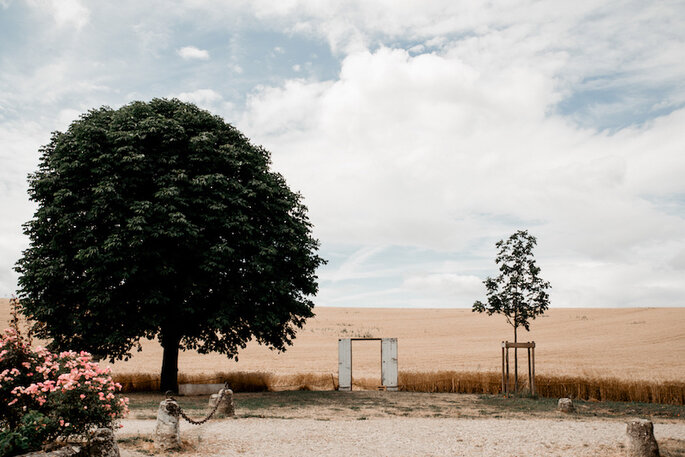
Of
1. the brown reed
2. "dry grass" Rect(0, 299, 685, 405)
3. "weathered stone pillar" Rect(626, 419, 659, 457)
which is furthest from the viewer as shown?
"dry grass" Rect(0, 299, 685, 405)

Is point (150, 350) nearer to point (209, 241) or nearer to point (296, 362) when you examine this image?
point (296, 362)

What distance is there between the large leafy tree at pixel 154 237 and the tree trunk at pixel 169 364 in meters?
0.05

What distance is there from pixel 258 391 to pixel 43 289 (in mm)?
12029

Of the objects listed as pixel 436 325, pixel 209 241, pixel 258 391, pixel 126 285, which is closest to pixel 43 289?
pixel 126 285

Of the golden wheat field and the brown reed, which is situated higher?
the golden wheat field

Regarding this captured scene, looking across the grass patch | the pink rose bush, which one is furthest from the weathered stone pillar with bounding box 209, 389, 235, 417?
the pink rose bush

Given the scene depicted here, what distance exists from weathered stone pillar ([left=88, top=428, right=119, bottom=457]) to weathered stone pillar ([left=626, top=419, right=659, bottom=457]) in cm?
1163

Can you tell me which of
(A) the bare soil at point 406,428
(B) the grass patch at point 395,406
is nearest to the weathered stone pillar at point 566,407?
(B) the grass patch at point 395,406

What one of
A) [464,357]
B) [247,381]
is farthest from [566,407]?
[464,357]

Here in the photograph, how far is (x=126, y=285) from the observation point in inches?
1019

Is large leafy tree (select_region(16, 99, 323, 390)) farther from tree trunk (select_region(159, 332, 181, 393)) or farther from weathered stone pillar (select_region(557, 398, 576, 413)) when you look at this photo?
weathered stone pillar (select_region(557, 398, 576, 413))

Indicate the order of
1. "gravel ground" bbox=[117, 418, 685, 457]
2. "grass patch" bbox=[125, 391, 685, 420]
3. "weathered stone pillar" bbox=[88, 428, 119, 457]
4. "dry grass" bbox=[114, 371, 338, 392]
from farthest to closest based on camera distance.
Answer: "dry grass" bbox=[114, 371, 338, 392] → "grass patch" bbox=[125, 391, 685, 420] → "gravel ground" bbox=[117, 418, 685, 457] → "weathered stone pillar" bbox=[88, 428, 119, 457]

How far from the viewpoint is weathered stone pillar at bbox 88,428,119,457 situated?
11.3m

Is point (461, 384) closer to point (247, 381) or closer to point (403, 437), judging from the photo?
point (247, 381)
